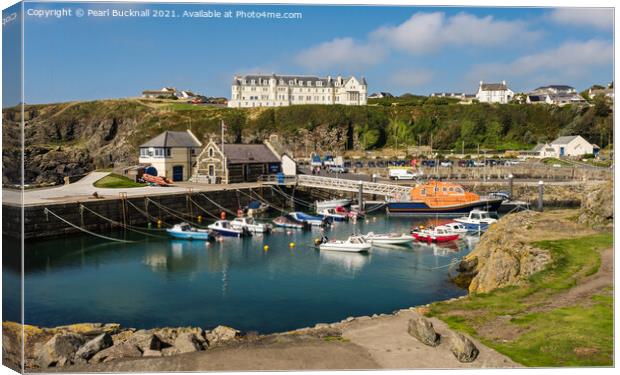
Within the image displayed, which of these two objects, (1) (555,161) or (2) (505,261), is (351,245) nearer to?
(2) (505,261)

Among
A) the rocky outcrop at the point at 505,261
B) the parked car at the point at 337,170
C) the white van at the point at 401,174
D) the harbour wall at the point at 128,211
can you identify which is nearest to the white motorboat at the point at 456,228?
the rocky outcrop at the point at 505,261

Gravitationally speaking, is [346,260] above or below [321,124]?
below

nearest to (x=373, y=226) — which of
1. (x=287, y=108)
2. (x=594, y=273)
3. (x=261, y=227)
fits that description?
(x=261, y=227)

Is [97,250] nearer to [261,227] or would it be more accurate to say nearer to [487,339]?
[261,227]

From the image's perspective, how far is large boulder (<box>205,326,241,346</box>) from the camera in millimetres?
18484

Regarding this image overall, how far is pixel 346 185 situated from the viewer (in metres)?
54.8

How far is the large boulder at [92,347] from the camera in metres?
15.5

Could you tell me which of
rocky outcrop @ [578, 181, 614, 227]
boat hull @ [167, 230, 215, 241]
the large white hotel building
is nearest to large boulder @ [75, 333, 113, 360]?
rocky outcrop @ [578, 181, 614, 227]

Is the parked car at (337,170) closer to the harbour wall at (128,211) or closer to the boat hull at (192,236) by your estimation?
the harbour wall at (128,211)

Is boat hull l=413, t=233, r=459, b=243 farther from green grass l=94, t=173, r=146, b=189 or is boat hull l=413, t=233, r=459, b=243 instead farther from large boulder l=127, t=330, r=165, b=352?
large boulder l=127, t=330, r=165, b=352

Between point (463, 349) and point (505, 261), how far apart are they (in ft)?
32.4

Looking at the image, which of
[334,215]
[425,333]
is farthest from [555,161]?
[425,333]

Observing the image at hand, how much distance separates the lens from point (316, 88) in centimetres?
9712

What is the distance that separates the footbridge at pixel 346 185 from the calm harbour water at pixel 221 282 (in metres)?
15.3
